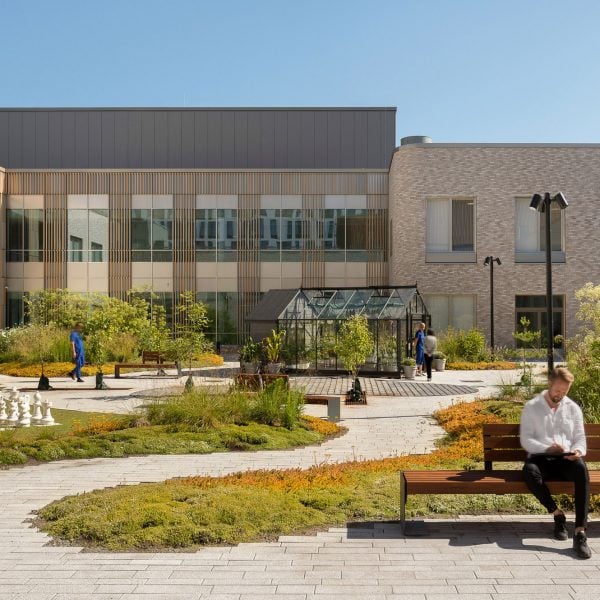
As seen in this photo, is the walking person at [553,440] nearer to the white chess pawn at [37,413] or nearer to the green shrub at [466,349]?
the white chess pawn at [37,413]

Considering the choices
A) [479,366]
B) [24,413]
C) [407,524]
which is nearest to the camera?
[407,524]

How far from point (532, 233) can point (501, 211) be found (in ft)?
6.12

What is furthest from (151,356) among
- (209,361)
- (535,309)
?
(535,309)

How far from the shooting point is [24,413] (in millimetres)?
14000

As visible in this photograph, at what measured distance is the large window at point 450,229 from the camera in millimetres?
37406

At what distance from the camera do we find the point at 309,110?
4888 cm

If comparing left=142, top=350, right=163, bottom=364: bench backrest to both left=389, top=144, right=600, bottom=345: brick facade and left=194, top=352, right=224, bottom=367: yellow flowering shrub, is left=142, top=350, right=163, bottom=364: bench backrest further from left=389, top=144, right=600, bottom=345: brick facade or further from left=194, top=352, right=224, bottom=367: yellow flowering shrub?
left=389, top=144, right=600, bottom=345: brick facade

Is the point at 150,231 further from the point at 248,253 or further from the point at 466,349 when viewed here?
the point at 466,349

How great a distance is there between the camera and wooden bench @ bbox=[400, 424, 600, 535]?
7102 millimetres

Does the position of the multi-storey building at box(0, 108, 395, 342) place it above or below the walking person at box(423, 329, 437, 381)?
above

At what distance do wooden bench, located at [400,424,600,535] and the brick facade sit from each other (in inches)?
1159

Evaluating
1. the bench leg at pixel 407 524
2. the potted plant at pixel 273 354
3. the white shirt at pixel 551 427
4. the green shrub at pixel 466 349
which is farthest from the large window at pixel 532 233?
the bench leg at pixel 407 524

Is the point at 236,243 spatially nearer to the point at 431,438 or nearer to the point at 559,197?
the point at 559,197

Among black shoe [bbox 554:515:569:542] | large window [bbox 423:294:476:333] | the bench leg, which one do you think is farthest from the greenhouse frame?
black shoe [bbox 554:515:569:542]
